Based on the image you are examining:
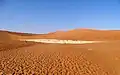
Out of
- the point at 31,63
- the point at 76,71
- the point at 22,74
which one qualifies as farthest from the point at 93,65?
the point at 22,74

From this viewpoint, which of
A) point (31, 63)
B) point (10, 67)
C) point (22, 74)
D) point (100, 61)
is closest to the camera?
point (22, 74)

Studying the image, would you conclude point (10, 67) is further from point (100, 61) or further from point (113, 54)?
point (113, 54)

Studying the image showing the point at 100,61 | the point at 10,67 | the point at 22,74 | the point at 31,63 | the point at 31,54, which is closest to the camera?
the point at 22,74

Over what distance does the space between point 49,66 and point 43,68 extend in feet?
1.45

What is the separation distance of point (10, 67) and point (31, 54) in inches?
115

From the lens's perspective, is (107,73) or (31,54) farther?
(31,54)

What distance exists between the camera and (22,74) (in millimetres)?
8359

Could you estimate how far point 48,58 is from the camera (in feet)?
36.2

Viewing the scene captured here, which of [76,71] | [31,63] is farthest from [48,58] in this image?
[76,71]

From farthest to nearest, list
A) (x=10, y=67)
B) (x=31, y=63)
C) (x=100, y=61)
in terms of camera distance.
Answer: (x=100, y=61), (x=31, y=63), (x=10, y=67)

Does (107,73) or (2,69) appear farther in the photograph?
(107,73)

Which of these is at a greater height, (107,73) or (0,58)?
(0,58)

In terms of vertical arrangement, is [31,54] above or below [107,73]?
above

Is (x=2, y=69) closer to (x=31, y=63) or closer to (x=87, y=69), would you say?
(x=31, y=63)
